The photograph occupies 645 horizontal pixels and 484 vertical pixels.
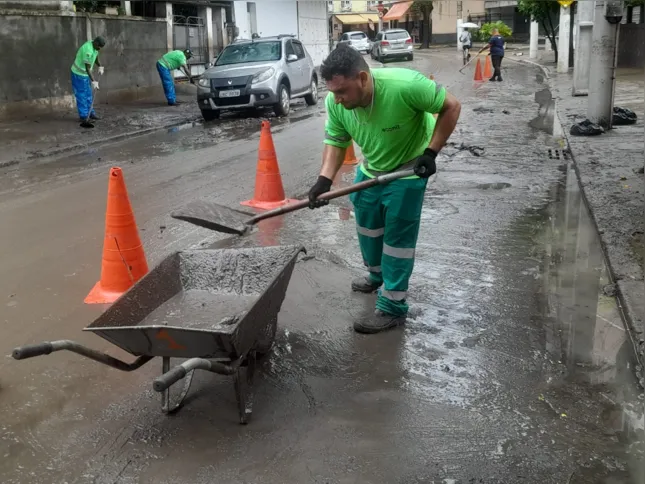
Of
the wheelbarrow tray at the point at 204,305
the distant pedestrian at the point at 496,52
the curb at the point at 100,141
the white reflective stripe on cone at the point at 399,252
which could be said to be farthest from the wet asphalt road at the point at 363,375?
the distant pedestrian at the point at 496,52

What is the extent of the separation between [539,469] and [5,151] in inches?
438

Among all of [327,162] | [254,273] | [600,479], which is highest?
[327,162]

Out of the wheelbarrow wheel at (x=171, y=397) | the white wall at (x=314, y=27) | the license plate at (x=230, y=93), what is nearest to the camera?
the wheelbarrow wheel at (x=171, y=397)

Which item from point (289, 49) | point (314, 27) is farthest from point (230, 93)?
point (314, 27)

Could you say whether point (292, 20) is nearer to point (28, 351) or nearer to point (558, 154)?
point (558, 154)

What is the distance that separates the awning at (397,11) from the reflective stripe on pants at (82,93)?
162 ft

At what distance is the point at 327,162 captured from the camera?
4645mm

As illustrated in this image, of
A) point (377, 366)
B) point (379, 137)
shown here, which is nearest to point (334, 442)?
point (377, 366)

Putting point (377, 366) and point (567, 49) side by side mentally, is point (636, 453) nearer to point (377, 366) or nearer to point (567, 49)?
point (377, 366)

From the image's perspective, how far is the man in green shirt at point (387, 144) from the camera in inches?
159

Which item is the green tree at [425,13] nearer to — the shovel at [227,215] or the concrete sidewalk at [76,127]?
the concrete sidewalk at [76,127]

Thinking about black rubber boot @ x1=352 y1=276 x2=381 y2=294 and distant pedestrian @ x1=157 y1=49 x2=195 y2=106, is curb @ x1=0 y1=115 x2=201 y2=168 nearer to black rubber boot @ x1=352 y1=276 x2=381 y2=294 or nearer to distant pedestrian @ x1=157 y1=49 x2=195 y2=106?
distant pedestrian @ x1=157 y1=49 x2=195 y2=106

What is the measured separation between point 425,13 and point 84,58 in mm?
47340

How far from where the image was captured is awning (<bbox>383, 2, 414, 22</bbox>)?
6041 centimetres
